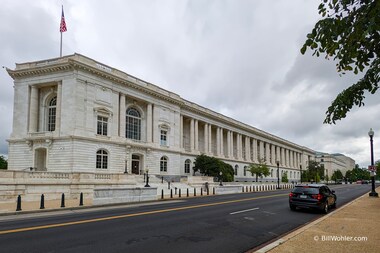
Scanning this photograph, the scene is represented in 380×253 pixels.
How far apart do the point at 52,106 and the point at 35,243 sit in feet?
129

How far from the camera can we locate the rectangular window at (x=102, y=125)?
43.8 metres

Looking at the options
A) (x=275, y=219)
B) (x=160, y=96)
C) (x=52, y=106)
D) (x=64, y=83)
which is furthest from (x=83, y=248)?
(x=160, y=96)

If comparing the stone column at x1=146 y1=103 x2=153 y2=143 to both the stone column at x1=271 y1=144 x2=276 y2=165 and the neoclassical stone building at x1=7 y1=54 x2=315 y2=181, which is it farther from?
the stone column at x1=271 y1=144 x2=276 y2=165

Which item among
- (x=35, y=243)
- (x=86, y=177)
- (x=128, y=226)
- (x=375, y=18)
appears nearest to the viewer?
(x=375, y=18)

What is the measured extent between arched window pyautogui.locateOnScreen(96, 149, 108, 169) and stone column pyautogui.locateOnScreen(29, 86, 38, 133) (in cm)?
945

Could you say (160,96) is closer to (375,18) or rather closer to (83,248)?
(83,248)

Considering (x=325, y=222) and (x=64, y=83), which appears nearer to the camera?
(x=325, y=222)

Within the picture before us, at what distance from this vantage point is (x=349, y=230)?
1011 centimetres

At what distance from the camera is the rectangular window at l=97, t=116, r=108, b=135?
4384 cm

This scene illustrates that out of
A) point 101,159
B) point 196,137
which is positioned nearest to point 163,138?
point 196,137

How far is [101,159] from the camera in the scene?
1697 inches

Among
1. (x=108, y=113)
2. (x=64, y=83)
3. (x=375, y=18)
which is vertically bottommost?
(x=375, y=18)

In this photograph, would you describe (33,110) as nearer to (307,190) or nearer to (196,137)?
(196,137)

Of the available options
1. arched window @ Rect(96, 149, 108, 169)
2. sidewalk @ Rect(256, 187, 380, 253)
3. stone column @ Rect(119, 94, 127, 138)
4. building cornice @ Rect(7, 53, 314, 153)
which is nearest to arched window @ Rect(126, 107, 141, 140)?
stone column @ Rect(119, 94, 127, 138)
